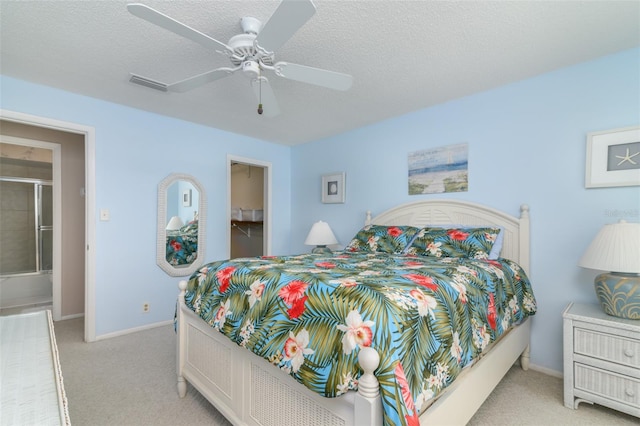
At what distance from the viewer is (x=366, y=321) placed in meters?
1.03

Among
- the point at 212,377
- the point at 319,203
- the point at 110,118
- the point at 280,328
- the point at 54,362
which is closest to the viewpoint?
the point at 54,362

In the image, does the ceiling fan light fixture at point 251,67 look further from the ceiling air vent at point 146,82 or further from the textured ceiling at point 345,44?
the ceiling air vent at point 146,82

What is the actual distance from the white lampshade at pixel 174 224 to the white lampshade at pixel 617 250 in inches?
145

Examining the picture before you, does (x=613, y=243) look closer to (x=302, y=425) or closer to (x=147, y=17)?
(x=302, y=425)

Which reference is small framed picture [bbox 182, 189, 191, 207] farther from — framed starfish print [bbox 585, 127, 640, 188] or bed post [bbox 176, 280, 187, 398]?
framed starfish print [bbox 585, 127, 640, 188]

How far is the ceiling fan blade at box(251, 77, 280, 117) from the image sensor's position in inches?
75.2

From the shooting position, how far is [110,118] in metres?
3.01

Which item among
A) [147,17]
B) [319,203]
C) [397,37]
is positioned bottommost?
[319,203]

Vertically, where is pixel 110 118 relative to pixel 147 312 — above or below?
above

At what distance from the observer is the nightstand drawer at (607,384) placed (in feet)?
5.50

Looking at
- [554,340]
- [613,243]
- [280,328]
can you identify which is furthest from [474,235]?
[280,328]

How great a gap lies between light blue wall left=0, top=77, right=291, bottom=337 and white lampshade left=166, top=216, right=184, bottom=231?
165mm

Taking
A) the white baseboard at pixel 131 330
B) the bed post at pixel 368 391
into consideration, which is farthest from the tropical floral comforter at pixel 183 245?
the bed post at pixel 368 391

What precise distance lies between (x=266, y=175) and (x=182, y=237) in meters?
1.48
